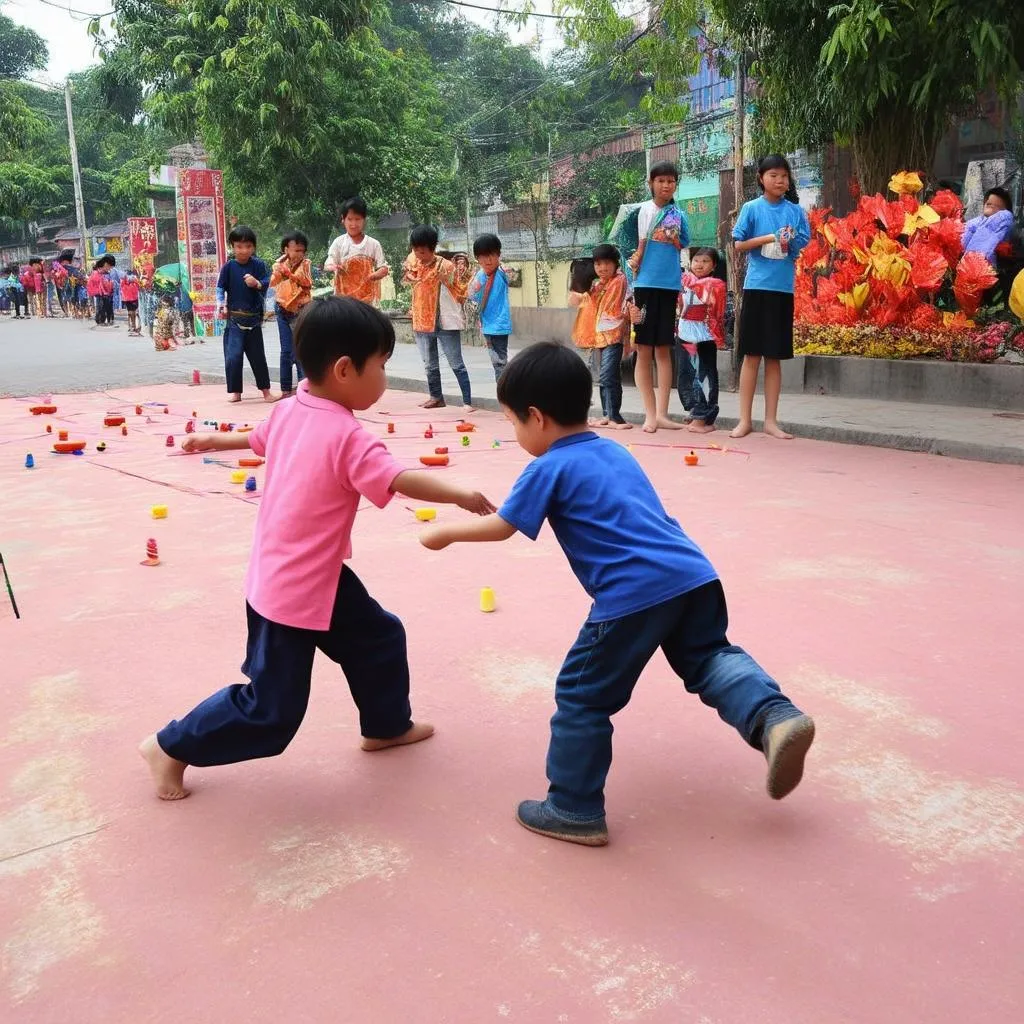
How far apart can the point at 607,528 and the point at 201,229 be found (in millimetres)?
20054

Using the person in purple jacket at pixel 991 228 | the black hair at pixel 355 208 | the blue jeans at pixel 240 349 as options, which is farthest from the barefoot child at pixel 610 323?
the person in purple jacket at pixel 991 228

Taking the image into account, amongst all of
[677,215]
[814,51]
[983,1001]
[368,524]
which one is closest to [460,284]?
[677,215]

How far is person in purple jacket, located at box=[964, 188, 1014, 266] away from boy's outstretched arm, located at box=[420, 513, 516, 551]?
1003cm

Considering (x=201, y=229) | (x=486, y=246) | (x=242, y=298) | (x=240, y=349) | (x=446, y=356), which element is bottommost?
(x=446, y=356)

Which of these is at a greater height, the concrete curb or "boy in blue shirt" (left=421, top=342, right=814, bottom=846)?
"boy in blue shirt" (left=421, top=342, right=814, bottom=846)

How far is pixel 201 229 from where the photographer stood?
20859 millimetres

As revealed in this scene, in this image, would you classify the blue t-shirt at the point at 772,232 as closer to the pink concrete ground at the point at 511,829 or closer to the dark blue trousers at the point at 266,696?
the pink concrete ground at the point at 511,829

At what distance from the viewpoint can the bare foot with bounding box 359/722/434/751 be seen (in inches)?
119

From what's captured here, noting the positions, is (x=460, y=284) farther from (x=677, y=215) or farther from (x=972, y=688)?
(x=972, y=688)

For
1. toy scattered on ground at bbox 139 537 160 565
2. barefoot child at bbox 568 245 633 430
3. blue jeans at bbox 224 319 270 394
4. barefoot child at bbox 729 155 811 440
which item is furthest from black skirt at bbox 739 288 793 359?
blue jeans at bbox 224 319 270 394

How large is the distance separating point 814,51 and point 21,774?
10.5 m

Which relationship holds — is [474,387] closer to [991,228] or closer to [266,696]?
[991,228]

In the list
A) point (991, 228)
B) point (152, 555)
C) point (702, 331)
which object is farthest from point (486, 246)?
point (152, 555)

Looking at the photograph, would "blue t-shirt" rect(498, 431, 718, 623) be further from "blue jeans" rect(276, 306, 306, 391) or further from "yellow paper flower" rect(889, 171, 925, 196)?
"yellow paper flower" rect(889, 171, 925, 196)
